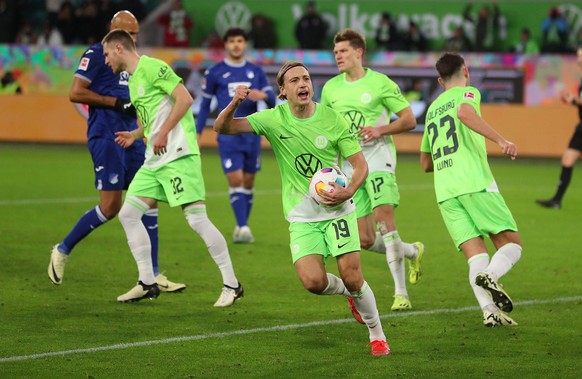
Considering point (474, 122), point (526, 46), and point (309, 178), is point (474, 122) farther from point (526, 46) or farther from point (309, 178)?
point (526, 46)

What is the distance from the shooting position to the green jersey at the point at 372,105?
9.51m

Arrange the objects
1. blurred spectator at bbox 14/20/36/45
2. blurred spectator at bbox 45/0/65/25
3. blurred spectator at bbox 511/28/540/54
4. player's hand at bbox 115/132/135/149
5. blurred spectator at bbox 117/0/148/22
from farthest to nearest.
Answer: blurred spectator at bbox 45/0/65/25
blurred spectator at bbox 117/0/148/22
blurred spectator at bbox 14/20/36/45
blurred spectator at bbox 511/28/540/54
player's hand at bbox 115/132/135/149

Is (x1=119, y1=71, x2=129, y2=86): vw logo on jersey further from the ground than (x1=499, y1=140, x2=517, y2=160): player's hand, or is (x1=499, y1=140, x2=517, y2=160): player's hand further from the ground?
(x1=119, y1=71, x2=129, y2=86): vw logo on jersey

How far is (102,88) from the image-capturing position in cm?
1003

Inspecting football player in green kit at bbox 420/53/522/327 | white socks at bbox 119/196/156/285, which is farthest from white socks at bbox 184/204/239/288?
football player in green kit at bbox 420/53/522/327

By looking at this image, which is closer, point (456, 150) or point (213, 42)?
point (456, 150)

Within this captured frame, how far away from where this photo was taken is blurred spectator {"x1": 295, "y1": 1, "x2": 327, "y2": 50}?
25672 millimetres

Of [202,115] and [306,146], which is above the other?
[306,146]

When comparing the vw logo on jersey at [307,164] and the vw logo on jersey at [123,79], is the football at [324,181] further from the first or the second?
the vw logo on jersey at [123,79]

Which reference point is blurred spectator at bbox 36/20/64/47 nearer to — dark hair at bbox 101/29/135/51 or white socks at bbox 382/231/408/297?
dark hair at bbox 101/29/135/51

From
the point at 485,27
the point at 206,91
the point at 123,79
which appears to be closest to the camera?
the point at 123,79

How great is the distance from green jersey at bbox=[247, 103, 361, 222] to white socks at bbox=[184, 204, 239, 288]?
1.70 meters

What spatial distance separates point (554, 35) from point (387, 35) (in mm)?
3722

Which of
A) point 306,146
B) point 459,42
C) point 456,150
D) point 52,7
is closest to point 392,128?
point 456,150
